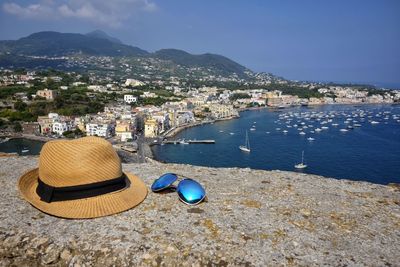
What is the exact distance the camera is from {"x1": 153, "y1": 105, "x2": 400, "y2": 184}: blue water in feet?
103

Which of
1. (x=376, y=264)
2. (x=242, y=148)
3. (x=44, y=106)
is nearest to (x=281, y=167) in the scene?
(x=242, y=148)

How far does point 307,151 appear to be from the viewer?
3878 centimetres

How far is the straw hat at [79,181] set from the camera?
3078 mm

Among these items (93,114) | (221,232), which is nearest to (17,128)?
(93,114)

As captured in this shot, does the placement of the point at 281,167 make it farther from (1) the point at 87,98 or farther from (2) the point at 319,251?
(1) the point at 87,98

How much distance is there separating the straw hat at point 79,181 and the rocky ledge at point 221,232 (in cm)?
12

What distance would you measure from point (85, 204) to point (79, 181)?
0.80 feet

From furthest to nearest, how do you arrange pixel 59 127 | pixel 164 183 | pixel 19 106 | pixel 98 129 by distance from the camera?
1. pixel 19 106
2. pixel 59 127
3. pixel 98 129
4. pixel 164 183

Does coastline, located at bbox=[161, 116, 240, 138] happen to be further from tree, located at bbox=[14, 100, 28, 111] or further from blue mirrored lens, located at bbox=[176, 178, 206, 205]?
blue mirrored lens, located at bbox=[176, 178, 206, 205]

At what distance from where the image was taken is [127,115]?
49.6 m

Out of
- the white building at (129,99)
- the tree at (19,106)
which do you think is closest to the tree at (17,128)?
the tree at (19,106)

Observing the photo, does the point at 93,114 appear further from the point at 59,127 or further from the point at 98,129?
the point at 98,129

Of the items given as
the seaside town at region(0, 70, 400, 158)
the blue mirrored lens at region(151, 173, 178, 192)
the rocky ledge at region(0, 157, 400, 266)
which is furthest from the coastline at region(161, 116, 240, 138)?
the rocky ledge at region(0, 157, 400, 266)

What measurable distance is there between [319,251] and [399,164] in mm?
35669
